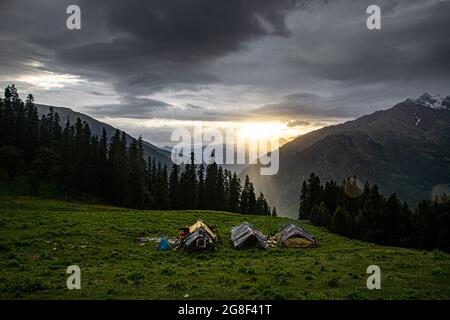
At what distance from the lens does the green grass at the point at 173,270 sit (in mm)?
19562

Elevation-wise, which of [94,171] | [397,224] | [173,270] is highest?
[94,171]

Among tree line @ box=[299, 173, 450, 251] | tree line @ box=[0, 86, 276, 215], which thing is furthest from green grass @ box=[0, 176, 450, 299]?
tree line @ box=[0, 86, 276, 215]

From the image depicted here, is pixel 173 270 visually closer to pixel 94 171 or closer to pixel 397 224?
pixel 397 224

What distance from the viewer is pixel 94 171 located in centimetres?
9812

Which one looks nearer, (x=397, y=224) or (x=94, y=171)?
(x=397, y=224)

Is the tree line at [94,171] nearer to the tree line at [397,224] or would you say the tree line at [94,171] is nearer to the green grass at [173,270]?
the tree line at [397,224]

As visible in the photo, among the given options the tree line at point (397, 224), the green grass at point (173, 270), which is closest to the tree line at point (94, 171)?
the tree line at point (397, 224)

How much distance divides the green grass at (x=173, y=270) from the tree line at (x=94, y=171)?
158 feet

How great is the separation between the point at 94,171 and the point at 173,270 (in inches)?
3088

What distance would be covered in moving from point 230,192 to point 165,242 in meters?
79.9

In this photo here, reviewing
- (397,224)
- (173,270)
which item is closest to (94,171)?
(397,224)
